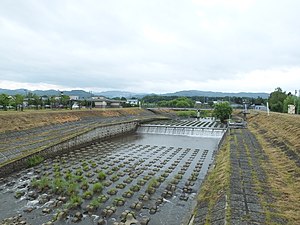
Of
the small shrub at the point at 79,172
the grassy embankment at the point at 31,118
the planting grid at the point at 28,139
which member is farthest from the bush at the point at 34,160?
the grassy embankment at the point at 31,118

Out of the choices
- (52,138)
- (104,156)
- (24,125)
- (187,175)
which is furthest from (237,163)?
(24,125)

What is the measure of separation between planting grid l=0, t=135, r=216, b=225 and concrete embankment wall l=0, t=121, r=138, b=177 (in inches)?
30.9

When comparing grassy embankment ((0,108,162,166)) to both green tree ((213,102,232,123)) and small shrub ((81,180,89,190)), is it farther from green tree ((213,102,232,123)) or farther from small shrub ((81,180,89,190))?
green tree ((213,102,232,123))

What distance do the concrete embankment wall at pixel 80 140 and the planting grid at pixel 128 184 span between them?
785 millimetres

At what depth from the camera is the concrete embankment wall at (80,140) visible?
15.0m

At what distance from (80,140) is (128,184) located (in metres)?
12.5

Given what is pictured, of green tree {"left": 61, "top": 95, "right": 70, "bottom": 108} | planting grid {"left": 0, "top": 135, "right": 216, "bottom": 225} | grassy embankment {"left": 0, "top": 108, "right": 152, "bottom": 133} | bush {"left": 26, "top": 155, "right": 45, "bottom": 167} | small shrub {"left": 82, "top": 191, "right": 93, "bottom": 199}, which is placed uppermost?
green tree {"left": 61, "top": 95, "right": 70, "bottom": 108}

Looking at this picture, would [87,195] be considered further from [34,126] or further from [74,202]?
[34,126]

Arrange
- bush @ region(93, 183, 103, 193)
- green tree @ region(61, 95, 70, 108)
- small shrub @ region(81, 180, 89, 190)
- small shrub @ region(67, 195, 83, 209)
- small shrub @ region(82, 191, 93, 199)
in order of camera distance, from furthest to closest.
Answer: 1. green tree @ region(61, 95, 70, 108)
2. small shrub @ region(81, 180, 89, 190)
3. bush @ region(93, 183, 103, 193)
4. small shrub @ region(82, 191, 93, 199)
5. small shrub @ region(67, 195, 83, 209)

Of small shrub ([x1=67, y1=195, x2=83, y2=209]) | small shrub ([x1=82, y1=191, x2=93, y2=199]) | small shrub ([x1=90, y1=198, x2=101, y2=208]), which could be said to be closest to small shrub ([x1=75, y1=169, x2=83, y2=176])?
small shrub ([x1=82, y1=191, x2=93, y2=199])

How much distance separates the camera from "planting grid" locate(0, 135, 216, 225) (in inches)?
382

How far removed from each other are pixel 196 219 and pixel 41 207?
6741 millimetres

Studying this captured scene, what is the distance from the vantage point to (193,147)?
25453mm

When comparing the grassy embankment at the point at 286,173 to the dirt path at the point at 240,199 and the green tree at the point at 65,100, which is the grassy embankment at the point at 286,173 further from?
the green tree at the point at 65,100
